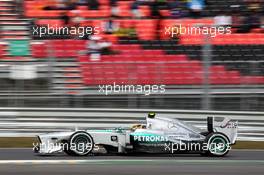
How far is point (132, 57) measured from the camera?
1678 centimetres

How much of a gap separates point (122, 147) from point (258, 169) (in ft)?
8.29

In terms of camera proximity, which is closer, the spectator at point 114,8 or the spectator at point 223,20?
the spectator at point 223,20

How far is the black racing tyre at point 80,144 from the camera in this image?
1025 centimetres

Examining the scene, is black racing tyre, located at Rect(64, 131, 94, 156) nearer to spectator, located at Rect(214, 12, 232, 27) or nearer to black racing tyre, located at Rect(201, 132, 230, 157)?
black racing tyre, located at Rect(201, 132, 230, 157)

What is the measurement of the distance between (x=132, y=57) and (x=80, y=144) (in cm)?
680

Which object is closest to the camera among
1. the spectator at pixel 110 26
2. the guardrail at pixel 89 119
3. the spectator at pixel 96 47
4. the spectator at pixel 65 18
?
the guardrail at pixel 89 119

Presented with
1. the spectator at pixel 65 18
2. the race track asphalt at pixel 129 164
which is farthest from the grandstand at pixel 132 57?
the race track asphalt at pixel 129 164

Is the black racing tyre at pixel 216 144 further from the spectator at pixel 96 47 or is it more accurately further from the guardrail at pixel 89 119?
the spectator at pixel 96 47

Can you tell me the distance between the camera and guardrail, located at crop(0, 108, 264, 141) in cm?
1460

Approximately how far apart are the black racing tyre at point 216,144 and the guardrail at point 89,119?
386cm

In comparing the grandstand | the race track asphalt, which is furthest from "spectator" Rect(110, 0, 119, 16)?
the race track asphalt

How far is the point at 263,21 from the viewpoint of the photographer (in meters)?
18.2

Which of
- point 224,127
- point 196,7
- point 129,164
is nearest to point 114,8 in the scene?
point 196,7

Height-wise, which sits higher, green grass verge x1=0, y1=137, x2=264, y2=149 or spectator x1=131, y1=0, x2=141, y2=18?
spectator x1=131, y1=0, x2=141, y2=18
